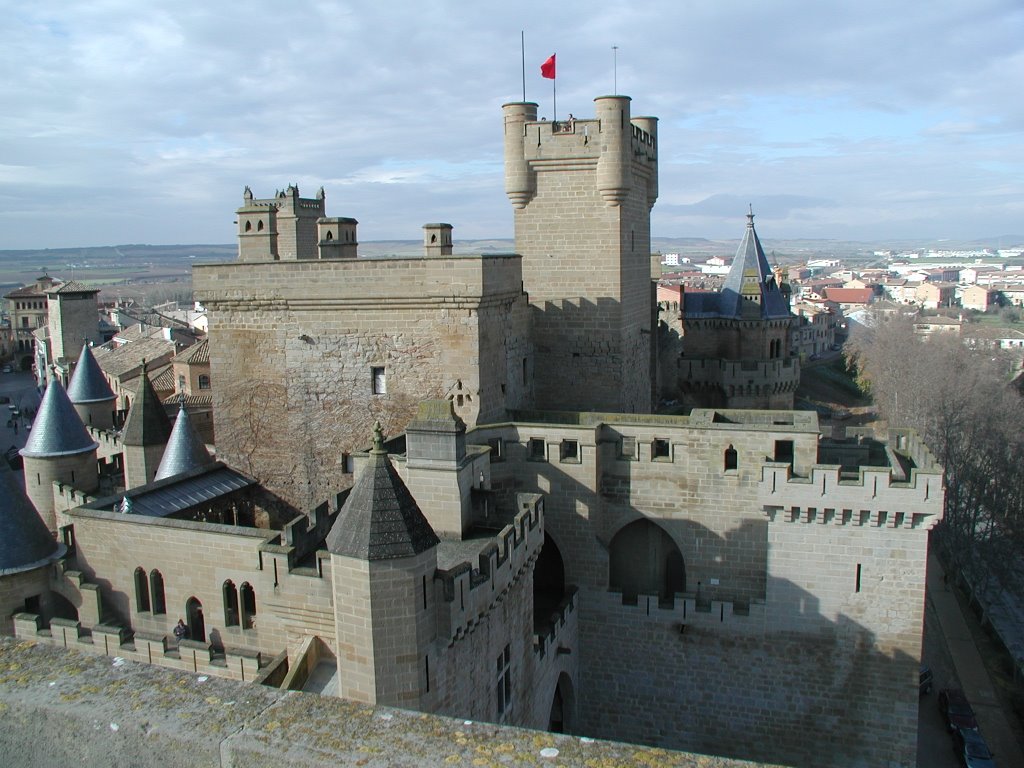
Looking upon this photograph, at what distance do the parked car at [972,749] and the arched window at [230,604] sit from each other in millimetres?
18828

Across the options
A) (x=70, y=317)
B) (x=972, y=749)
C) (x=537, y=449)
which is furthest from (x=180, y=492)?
(x=70, y=317)

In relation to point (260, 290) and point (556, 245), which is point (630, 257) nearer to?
point (556, 245)

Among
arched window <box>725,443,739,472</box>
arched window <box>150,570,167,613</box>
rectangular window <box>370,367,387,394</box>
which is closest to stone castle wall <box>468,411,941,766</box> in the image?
arched window <box>725,443,739,472</box>

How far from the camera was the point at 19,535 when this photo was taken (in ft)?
55.9

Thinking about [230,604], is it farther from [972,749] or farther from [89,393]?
[972,749]

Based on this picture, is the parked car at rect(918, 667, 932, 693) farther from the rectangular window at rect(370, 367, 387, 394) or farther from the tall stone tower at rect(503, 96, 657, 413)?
the rectangular window at rect(370, 367, 387, 394)

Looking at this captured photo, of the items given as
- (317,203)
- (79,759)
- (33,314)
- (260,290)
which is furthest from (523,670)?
(33,314)

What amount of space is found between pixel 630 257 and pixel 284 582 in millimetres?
14548

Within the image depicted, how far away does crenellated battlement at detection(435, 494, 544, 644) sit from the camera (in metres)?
12.0

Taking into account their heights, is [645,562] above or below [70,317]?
below

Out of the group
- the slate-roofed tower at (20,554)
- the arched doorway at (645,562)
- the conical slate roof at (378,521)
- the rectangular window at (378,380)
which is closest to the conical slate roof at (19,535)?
the slate-roofed tower at (20,554)

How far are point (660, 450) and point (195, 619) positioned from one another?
1057 cm

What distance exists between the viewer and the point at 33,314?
4053 inches

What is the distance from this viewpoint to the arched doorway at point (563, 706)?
65.9 ft
